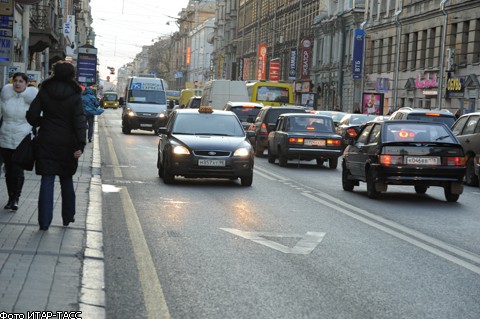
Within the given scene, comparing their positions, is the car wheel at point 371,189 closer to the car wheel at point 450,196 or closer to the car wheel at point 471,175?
the car wheel at point 450,196

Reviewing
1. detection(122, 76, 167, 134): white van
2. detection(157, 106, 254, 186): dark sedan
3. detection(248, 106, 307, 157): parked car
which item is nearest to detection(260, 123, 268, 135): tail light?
detection(248, 106, 307, 157): parked car

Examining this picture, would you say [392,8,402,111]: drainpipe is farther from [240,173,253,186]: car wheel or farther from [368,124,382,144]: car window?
[368,124,382,144]: car window

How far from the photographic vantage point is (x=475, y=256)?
10648mm

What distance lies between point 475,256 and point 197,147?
9209 millimetres

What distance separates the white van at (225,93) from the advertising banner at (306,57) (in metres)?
33.9

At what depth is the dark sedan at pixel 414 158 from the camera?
1744cm

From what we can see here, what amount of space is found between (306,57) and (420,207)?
68425mm

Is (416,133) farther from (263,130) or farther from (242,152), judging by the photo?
(263,130)

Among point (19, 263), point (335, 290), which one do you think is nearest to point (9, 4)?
point (19, 263)

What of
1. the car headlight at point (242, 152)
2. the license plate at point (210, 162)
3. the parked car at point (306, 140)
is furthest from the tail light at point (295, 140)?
the license plate at point (210, 162)

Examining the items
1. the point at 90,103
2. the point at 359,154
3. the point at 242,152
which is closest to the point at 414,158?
the point at 359,154

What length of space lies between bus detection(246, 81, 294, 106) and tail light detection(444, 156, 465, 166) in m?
33.6

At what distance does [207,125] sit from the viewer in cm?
2056

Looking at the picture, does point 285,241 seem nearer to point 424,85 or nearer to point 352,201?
point 352,201
